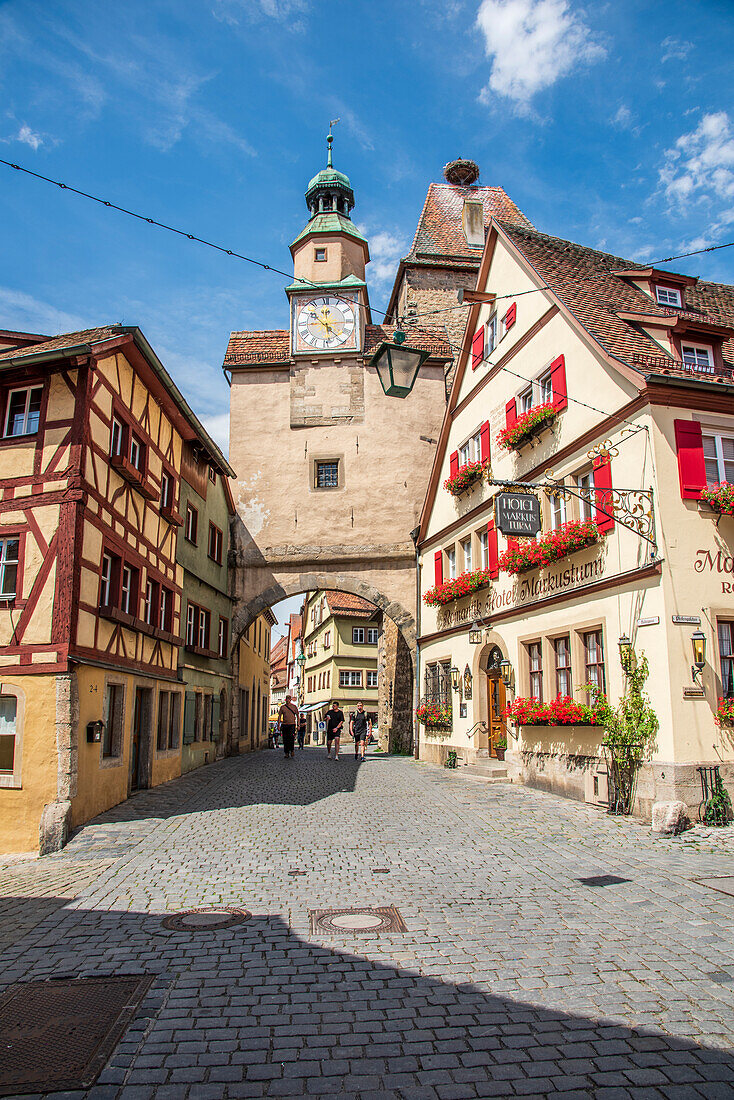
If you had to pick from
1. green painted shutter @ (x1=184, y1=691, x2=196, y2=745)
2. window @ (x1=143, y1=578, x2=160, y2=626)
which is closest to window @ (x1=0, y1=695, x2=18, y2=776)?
window @ (x1=143, y1=578, x2=160, y2=626)

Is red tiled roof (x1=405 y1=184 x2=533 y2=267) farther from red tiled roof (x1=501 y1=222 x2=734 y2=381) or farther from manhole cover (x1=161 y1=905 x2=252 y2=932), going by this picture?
manhole cover (x1=161 y1=905 x2=252 y2=932)

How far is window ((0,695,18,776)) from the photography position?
10.8 m

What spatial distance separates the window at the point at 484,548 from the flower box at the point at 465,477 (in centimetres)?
120

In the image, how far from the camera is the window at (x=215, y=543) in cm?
2282

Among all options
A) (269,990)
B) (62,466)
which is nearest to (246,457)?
(62,466)

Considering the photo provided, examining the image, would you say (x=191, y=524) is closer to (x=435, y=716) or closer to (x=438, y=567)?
(x=438, y=567)

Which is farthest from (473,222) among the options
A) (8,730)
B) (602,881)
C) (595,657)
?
(602,881)

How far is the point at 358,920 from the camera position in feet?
21.0

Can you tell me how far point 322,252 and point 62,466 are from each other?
66.5 ft

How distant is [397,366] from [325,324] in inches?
736

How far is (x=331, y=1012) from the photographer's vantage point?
14.9ft

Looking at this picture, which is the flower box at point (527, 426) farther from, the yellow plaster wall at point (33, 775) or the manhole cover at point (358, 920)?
the manhole cover at point (358, 920)

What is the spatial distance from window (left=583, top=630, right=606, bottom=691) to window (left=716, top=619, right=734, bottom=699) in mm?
1915

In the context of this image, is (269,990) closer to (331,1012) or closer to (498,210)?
(331,1012)
